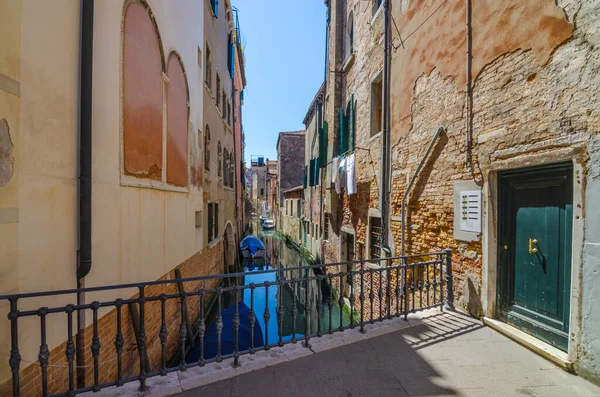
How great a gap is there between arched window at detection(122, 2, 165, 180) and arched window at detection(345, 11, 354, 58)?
272 inches

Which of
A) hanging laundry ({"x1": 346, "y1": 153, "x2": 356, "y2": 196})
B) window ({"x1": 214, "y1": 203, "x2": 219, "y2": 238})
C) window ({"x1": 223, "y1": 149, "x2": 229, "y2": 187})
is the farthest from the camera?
window ({"x1": 223, "y1": 149, "x2": 229, "y2": 187})

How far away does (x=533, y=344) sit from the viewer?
2998mm

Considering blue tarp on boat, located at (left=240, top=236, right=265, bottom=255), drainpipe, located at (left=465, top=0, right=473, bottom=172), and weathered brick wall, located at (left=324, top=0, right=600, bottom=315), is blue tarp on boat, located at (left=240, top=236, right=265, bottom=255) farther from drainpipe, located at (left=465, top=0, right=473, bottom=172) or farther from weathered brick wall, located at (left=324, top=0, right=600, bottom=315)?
drainpipe, located at (left=465, top=0, right=473, bottom=172)

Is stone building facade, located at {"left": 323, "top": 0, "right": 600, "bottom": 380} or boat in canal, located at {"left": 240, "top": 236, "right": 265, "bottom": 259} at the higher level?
stone building facade, located at {"left": 323, "top": 0, "right": 600, "bottom": 380}

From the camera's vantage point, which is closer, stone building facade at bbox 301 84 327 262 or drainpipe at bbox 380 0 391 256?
drainpipe at bbox 380 0 391 256

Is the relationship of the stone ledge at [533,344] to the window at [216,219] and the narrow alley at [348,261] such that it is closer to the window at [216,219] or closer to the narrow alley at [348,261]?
the narrow alley at [348,261]

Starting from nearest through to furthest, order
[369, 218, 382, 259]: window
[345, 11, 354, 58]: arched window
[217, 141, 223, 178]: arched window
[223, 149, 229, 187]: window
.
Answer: [369, 218, 382, 259]: window, [345, 11, 354, 58]: arched window, [217, 141, 223, 178]: arched window, [223, 149, 229, 187]: window

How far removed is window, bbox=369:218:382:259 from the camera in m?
7.35

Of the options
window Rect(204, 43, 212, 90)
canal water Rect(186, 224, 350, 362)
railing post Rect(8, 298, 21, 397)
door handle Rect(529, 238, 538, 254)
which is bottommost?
canal water Rect(186, 224, 350, 362)

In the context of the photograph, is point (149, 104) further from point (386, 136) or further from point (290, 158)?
point (290, 158)

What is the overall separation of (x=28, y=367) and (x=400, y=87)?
695 cm

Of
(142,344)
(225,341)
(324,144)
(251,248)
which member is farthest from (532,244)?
(251,248)

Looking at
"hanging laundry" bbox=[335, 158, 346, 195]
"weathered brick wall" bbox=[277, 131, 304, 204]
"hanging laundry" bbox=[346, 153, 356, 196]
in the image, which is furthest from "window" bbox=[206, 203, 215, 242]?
"weathered brick wall" bbox=[277, 131, 304, 204]

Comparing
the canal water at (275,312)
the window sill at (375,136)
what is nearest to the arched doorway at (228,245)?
the canal water at (275,312)
